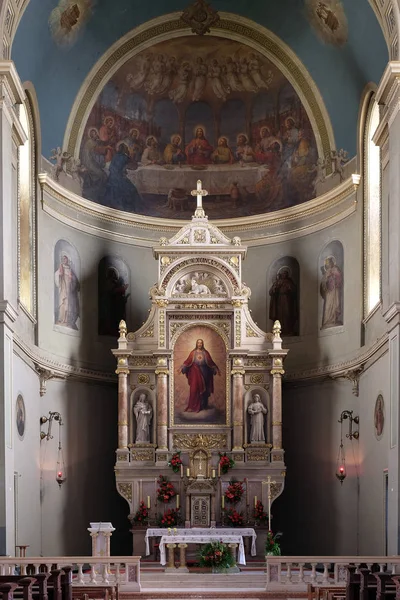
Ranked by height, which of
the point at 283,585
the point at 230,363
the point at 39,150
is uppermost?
the point at 39,150

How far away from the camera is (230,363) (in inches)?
1021

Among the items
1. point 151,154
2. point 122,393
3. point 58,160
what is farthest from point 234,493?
point 151,154

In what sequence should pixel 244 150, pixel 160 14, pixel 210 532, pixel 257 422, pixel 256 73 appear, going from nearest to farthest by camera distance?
pixel 210 532 < pixel 257 422 < pixel 160 14 < pixel 256 73 < pixel 244 150

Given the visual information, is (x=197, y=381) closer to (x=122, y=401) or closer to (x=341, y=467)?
(x=122, y=401)

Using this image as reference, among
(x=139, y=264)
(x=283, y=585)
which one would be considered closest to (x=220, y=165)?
(x=139, y=264)

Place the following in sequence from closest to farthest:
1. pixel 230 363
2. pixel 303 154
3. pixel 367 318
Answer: pixel 367 318
pixel 230 363
pixel 303 154

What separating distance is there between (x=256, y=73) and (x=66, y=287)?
25.5 ft

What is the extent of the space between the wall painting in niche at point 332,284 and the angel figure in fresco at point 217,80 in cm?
537

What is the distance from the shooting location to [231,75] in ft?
94.4

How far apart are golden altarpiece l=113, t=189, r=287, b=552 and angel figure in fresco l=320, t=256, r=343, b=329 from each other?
156cm

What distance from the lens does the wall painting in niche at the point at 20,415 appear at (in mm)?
22109

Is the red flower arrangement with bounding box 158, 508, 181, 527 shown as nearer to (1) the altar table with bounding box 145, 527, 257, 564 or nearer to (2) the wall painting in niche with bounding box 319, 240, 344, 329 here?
(1) the altar table with bounding box 145, 527, 257, 564

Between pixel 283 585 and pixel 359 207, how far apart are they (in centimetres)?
957

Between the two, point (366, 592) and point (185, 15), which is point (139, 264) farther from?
point (366, 592)
